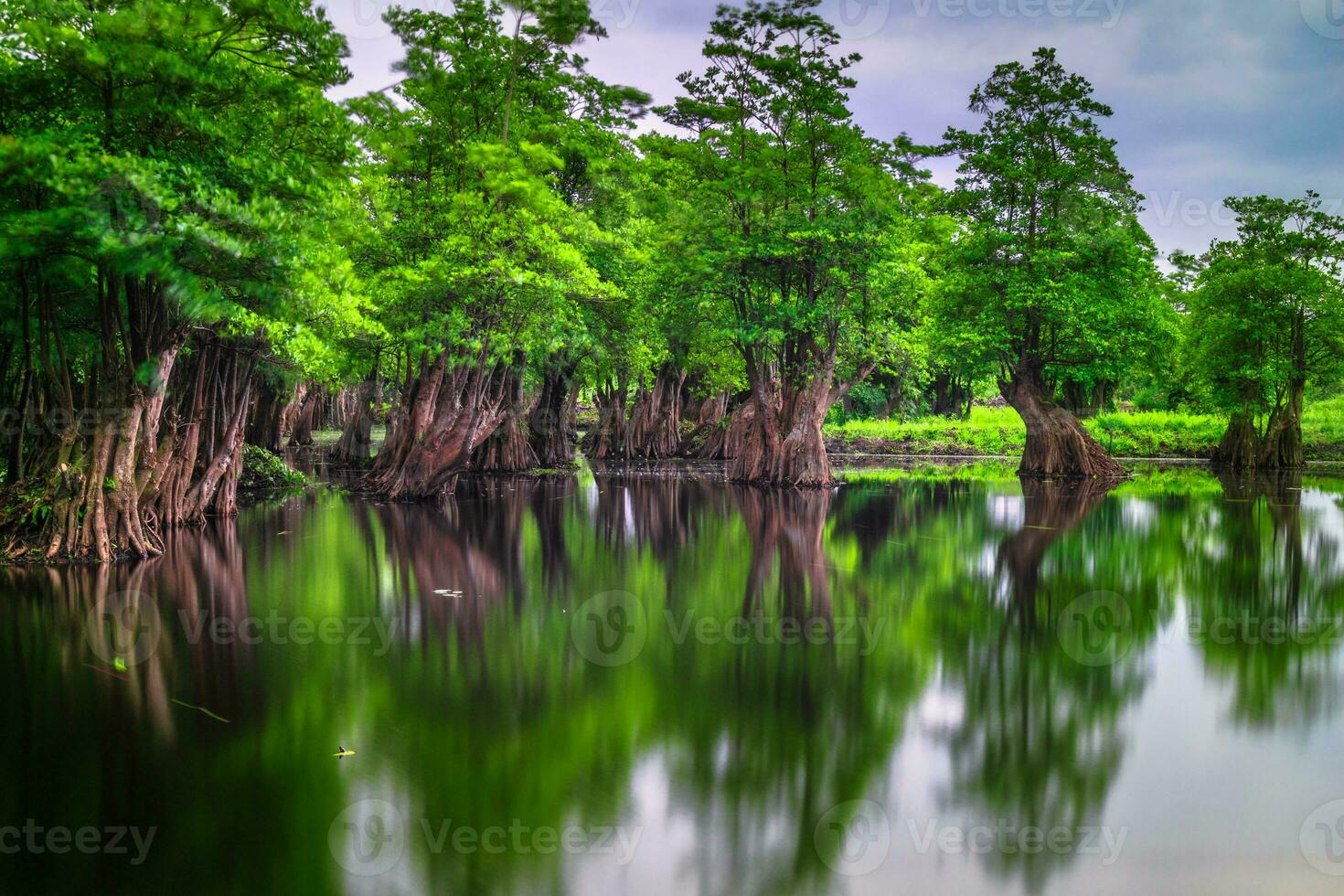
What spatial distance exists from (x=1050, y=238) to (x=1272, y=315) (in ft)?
29.3

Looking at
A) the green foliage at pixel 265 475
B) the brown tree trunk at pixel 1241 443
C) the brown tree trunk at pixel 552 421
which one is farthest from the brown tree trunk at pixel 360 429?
the brown tree trunk at pixel 1241 443

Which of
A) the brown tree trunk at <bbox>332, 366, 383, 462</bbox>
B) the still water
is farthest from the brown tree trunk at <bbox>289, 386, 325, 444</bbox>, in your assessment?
the still water

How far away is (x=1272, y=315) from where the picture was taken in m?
28.7

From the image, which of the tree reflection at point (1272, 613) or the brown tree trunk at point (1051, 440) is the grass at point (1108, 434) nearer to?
the brown tree trunk at point (1051, 440)

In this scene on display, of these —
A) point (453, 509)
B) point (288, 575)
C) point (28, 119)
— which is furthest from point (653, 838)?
point (453, 509)

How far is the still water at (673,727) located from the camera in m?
4.18

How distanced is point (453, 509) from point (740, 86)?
1308 cm

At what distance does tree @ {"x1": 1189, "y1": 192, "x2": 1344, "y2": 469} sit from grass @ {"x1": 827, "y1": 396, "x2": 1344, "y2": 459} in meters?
7.22

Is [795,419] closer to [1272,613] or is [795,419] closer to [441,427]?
[441,427]

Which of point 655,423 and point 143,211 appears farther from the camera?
point 655,423

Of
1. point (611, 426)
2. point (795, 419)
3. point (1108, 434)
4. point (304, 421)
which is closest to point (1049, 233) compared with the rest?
point (795, 419)

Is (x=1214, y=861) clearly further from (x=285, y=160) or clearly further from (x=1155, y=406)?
(x=1155, y=406)

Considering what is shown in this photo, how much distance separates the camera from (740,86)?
77.4 feet

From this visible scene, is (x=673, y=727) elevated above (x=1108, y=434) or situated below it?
below
